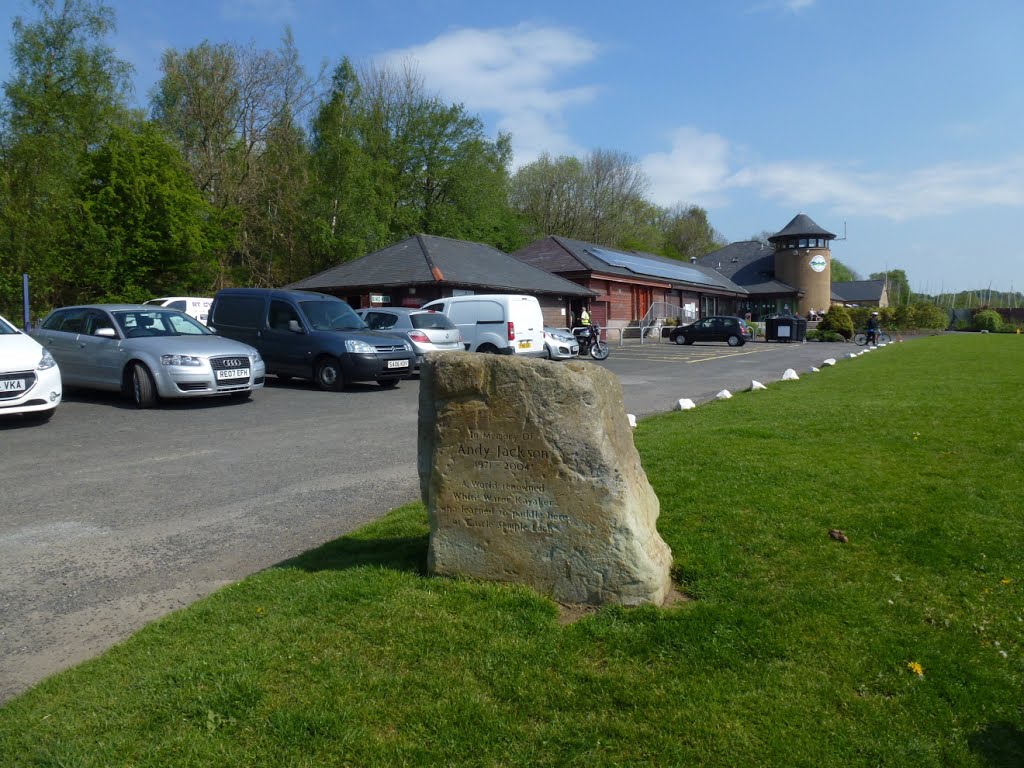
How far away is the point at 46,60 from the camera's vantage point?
31.3 metres

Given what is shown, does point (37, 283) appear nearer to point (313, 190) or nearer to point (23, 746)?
point (313, 190)

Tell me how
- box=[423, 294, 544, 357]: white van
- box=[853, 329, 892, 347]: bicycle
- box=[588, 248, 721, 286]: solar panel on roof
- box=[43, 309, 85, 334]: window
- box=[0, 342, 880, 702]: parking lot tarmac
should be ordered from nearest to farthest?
1. box=[0, 342, 880, 702]: parking lot tarmac
2. box=[43, 309, 85, 334]: window
3. box=[423, 294, 544, 357]: white van
4. box=[853, 329, 892, 347]: bicycle
5. box=[588, 248, 721, 286]: solar panel on roof

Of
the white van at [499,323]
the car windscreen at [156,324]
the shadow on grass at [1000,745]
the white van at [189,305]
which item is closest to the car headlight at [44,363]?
the car windscreen at [156,324]

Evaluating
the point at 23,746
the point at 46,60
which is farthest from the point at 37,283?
the point at 23,746

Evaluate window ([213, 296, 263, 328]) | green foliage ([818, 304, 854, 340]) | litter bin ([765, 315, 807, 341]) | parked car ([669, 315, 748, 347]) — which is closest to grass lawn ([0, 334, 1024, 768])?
window ([213, 296, 263, 328])

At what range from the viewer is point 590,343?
1022 inches

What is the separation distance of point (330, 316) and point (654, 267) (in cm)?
3466

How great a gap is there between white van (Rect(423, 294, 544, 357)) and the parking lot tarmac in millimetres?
6799

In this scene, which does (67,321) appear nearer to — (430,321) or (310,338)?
(310,338)

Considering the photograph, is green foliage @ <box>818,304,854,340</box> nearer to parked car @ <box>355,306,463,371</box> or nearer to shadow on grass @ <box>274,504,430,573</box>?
parked car @ <box>355,306,463,371</box>

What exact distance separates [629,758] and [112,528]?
14.9 ft

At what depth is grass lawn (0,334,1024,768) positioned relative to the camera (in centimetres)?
270

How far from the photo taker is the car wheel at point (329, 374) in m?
14.5

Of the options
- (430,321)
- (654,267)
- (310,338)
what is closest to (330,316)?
(310,338)
